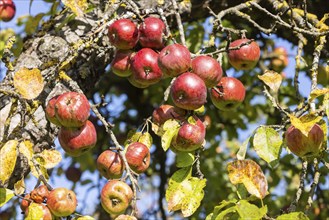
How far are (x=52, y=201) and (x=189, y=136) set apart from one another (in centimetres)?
33

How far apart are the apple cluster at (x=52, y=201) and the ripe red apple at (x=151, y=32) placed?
0.43 metres

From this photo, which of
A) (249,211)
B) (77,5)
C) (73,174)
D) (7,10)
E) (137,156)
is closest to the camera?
(249,211)

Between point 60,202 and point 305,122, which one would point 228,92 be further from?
point 60,202

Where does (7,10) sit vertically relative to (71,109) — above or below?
below

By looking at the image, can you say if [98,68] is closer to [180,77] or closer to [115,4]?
[115,4]

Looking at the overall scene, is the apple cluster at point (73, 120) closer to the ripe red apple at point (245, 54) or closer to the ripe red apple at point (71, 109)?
the ripe red apple at point (71, 109)

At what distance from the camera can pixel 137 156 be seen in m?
1.25

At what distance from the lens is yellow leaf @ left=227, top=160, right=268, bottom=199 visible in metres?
1.15

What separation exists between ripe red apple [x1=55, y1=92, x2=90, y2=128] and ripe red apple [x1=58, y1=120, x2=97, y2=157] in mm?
21

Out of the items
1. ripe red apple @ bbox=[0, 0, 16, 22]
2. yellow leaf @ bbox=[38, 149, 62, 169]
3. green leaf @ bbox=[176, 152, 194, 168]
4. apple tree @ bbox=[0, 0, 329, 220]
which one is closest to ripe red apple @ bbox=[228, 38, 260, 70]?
apple tree @ bbox=[0, 0, 329, 220]

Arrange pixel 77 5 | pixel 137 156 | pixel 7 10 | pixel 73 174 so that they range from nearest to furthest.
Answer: pixel 137 156 < pixel 77 5 < pixel 7 10 < pixel 73 174

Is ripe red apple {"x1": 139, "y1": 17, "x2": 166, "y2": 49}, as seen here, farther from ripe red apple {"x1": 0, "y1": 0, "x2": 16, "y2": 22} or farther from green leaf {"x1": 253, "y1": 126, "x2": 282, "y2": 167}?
ripe red apple {"x1": 0, "y1": 0, "x2": 16, "y2": 22}

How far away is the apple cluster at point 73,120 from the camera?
1.19 metres

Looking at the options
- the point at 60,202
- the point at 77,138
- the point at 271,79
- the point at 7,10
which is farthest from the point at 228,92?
the point at 7,10
